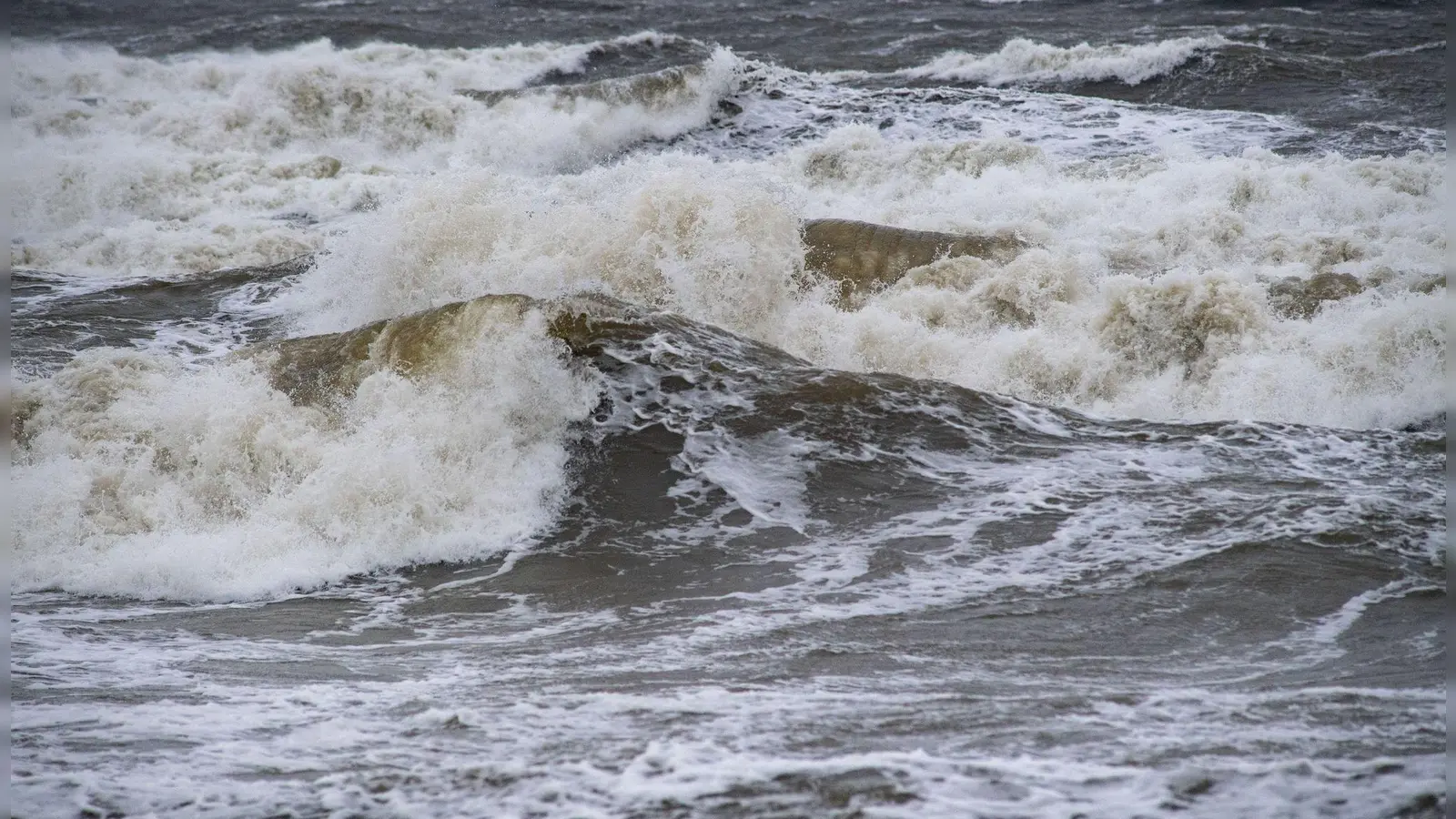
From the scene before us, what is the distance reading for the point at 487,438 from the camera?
6949 mm

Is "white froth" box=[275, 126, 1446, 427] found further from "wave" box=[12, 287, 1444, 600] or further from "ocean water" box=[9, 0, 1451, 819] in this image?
"wave" box=[12, 287, 1444, 600]

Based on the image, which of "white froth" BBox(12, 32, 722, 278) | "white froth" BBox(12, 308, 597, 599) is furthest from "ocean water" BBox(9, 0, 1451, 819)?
"white froth" BBox(12, 32, 722, 278)

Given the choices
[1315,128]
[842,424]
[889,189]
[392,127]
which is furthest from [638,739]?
[392,127]

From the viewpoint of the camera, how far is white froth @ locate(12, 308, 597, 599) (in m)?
6.16

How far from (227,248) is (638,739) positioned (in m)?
10.8

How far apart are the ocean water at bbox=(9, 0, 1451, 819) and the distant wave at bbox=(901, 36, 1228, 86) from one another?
4833 mm

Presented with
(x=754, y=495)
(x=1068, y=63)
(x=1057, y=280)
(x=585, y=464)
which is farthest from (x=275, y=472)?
(x=1068, y=63)

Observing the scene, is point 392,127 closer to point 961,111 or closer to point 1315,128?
point 961,111

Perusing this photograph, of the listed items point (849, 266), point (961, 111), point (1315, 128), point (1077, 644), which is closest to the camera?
point (1077, 644)

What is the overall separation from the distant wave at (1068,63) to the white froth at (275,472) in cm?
1428

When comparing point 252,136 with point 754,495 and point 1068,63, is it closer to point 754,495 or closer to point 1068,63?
point 1068,63

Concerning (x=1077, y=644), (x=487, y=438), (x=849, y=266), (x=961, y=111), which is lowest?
(x=1077, y=644)

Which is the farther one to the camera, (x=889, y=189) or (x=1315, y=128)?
(x=1315, y=128)

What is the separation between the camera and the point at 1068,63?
1961 cm
